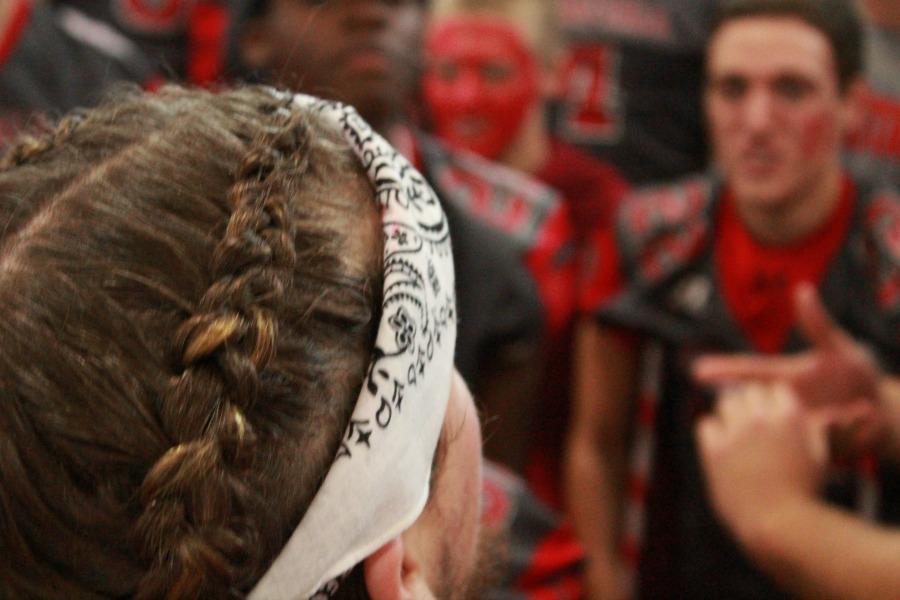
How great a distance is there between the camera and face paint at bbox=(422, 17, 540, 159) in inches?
77.5

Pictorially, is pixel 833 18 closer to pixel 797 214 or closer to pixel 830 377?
pixel 797 214

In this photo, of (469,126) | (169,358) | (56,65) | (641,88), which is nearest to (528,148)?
(469,126)

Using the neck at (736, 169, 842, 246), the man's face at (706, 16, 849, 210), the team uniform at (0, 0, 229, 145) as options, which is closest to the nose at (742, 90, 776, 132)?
the man's face at (706, 16, 849, 210)

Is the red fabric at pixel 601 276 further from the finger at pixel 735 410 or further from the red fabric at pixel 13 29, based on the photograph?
the red fabric at pixel 13 29

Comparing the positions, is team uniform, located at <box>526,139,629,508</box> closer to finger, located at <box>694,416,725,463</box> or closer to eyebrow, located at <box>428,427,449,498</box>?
finger, located at <box>694,416,725,463</box>

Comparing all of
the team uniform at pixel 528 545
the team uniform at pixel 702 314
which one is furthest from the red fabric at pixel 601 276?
the team uniform at pixel 528 545

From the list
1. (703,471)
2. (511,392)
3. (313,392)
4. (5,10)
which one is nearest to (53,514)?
(313,392)

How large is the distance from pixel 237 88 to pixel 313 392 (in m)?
0.22

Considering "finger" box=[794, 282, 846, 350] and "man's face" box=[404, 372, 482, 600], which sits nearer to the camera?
"man's face" box=[404, 372, 482, 600]

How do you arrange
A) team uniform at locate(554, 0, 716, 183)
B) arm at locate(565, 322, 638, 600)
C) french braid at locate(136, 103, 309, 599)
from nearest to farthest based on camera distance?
french braid at locate(136, 103, 309, 599)
arm at locate(565, 322, 638, 600)
team uniform at locate(554, 0, 716, 183)

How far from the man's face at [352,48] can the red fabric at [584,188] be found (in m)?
0.44

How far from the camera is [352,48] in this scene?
1.54m

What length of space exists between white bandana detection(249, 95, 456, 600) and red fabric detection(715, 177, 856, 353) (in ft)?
3.43

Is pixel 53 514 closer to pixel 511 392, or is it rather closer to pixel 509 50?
pixel 511 392
